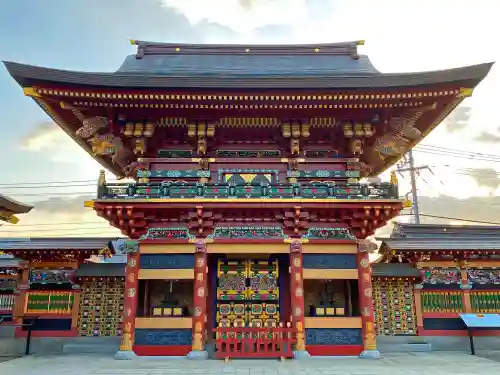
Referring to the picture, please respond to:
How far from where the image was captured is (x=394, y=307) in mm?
15602

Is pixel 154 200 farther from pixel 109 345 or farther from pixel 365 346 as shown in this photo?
pixel 365 346

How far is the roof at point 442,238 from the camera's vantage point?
1552cm

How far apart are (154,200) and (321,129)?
669cm

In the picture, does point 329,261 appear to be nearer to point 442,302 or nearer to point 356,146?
point 356,146

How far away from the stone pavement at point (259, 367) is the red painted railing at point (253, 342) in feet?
1.12

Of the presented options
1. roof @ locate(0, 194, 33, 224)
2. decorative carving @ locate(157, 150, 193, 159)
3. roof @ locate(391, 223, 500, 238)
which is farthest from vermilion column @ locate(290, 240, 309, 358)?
roof @ locate(0, 194, 33, 224)

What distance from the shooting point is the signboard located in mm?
14617

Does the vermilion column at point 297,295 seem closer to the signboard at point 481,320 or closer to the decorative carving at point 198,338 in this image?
the decorative carving at point 198,338

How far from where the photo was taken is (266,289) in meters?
14.2

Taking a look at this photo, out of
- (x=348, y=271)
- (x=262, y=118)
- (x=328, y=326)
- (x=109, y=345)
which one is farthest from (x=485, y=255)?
(x=109, y=345)

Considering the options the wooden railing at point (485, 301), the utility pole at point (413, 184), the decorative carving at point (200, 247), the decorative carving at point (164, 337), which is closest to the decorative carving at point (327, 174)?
the decorative carving at point (200, 247)

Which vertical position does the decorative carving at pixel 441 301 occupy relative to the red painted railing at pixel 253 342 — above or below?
above

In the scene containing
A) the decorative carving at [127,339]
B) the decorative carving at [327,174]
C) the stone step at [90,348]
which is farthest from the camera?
the stone step at [90,348]

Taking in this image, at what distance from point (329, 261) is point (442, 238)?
22.8 ft
